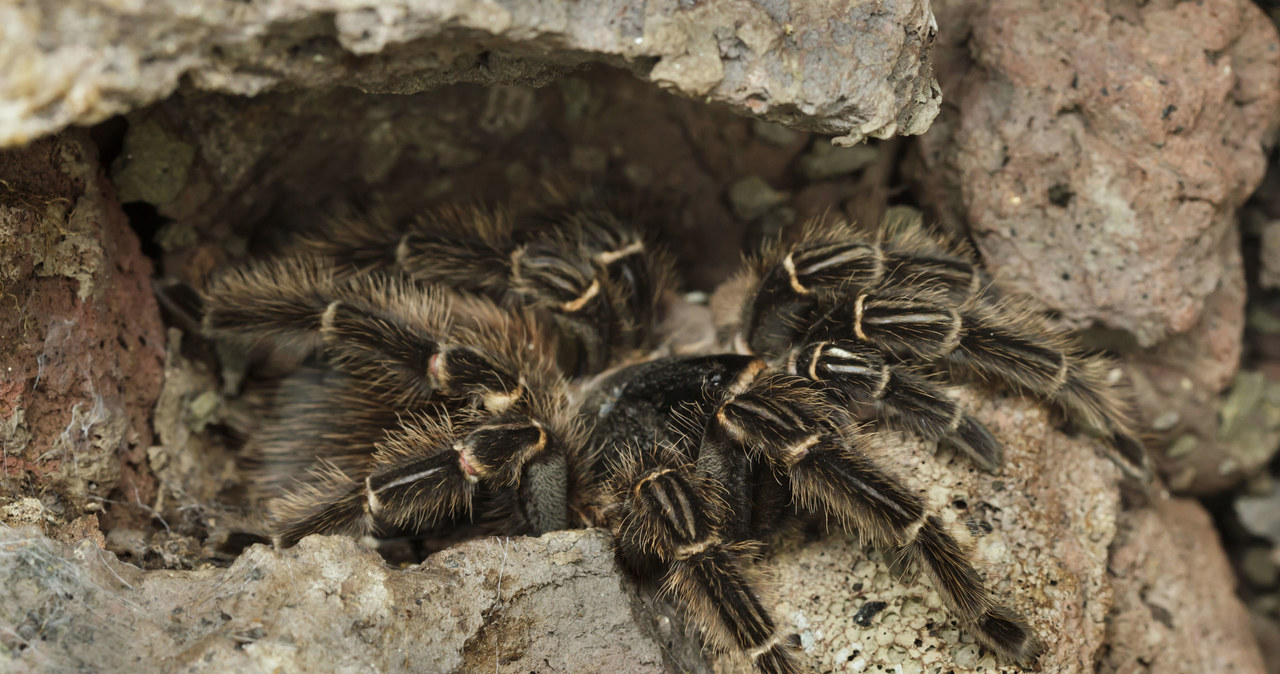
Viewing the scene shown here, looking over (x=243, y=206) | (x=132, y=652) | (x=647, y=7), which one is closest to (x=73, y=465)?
(x=132, y=652)

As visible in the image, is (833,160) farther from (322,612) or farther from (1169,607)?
(322,612)

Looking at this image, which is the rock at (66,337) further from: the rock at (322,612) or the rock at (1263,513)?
the rock at (1263,513)

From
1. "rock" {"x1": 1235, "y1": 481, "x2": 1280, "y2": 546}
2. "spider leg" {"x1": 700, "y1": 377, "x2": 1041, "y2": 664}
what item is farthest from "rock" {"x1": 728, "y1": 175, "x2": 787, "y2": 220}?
"rock" {"x1": 1235, "y1": 481, "x2": 1280, "y2": 546}

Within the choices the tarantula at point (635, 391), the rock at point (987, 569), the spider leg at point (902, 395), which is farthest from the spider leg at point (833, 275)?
the rock at point (987, 569)

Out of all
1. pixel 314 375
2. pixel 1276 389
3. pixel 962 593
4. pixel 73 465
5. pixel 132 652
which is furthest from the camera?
pixel 1276 389

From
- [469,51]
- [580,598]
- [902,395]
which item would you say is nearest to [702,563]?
[580,598]

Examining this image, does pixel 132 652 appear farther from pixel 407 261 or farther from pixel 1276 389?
pixel 1276 389
